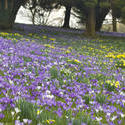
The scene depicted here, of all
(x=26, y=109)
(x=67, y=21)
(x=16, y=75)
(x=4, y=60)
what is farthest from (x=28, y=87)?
(x=67, y=21)

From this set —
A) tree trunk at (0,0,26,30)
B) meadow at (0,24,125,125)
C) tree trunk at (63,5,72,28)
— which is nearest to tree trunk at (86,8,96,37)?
tree trunk at (0,0,26,30)

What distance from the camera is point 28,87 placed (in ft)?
14.3

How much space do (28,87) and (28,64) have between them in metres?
1.99

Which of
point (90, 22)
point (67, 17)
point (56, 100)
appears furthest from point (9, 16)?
point (56, 100)

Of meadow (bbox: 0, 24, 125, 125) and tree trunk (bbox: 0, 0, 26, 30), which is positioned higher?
tree trunk (bbox: 0, 0, 26, 30)

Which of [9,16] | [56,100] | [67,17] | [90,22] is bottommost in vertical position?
[56,100]

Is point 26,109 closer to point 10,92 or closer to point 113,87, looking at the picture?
point 10,92

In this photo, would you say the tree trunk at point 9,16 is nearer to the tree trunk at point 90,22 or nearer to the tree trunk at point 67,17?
the tree trunk at point 90,22

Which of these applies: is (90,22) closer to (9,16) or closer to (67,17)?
(9,16)

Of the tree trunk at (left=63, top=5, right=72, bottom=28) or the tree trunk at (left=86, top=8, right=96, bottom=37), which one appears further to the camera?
the tree trunk at (left=63, top=5, right=72, bottom=28)

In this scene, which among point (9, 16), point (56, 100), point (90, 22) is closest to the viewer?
point (56, 100)

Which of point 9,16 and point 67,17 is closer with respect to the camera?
point 9,16

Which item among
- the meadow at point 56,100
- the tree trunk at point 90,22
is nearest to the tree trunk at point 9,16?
the tree trunk at point 90,22

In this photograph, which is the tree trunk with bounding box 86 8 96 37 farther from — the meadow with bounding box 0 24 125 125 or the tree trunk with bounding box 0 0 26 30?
the meadow with bounding box 0 24 125 125
